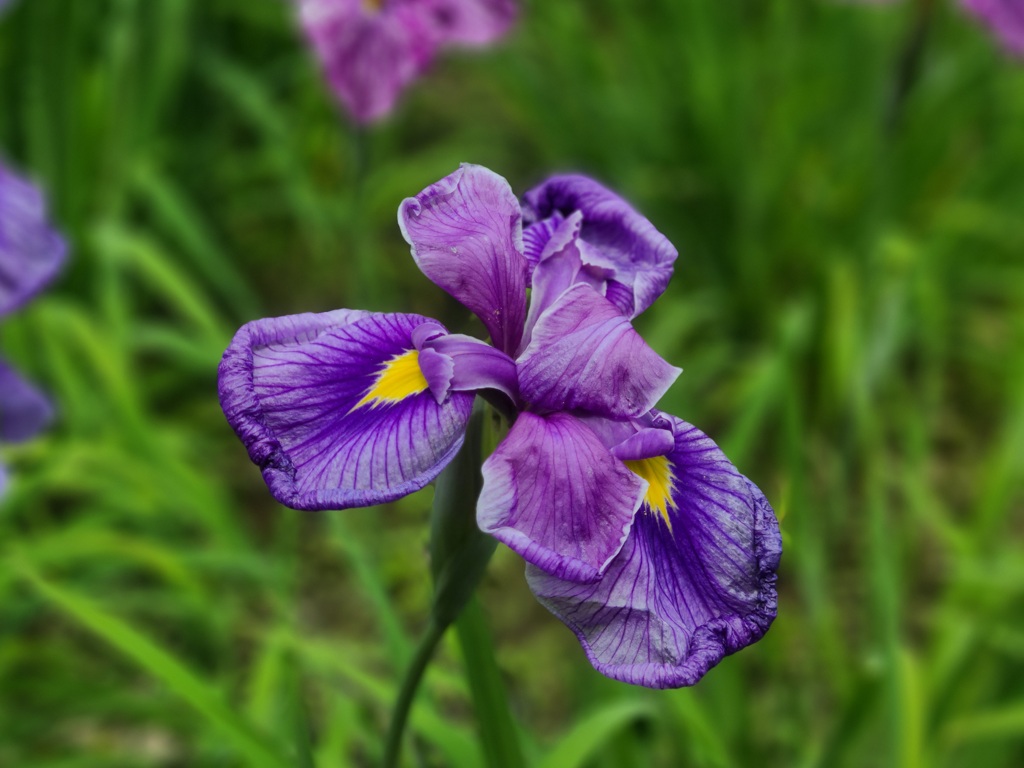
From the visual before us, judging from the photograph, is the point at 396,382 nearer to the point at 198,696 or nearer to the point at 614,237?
the point at 614,237

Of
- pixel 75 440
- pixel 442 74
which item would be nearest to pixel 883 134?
pixel 75 440

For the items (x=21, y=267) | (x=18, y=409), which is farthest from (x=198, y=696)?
(x=21, y=267)

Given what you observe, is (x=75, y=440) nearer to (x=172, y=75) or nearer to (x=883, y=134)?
(x=172, y=75)

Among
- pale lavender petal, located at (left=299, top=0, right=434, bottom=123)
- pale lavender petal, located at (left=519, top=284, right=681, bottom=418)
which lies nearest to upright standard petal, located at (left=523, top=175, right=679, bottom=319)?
pale lavender petal, located at (left=519, top=284, right=681, bottom=418)

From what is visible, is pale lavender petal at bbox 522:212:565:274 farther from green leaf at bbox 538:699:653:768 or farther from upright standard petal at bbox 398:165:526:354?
green leaf at bbox 538:699:653:768

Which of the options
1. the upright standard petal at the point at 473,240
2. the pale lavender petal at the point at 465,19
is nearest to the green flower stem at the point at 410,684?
the upright standard petal at the point at 473,240
